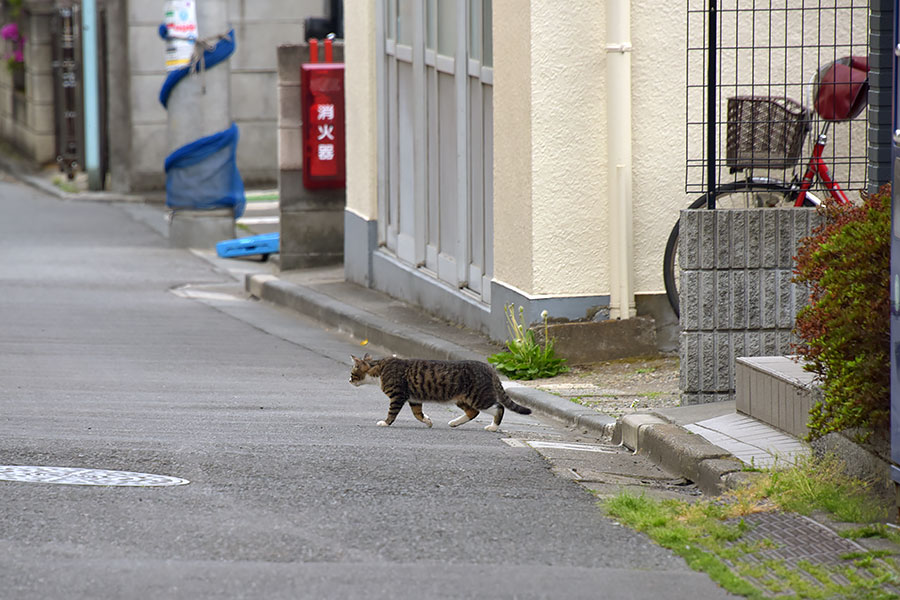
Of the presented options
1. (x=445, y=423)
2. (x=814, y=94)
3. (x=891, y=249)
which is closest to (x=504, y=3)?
(x=814, y=94)

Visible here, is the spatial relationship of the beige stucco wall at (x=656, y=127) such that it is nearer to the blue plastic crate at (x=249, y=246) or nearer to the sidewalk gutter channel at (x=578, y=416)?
the sidewalk gutter channel at (x=578, y=416)

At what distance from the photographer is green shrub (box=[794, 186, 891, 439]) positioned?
216 inches

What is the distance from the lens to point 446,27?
1157cm

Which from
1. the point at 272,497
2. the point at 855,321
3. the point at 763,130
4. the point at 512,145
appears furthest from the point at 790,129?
the point at 272,497

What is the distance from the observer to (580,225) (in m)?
9.54

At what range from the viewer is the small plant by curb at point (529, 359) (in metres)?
9.45

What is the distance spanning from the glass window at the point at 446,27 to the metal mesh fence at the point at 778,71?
7.87 ft

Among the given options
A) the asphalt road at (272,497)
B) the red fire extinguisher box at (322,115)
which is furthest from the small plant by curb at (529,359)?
the red fire extinguisher box at (322,115)

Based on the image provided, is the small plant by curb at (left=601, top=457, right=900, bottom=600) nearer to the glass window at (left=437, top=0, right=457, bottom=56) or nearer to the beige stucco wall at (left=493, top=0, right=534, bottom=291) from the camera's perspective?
the beige stucco wall at (left=493, top=0, right=534, bottom=291)

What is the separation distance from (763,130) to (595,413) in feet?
6.85

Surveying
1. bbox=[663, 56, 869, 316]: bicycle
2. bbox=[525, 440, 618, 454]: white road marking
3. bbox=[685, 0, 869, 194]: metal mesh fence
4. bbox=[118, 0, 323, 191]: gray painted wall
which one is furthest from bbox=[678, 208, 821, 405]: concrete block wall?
bbox=[118, 0, 323, 191]: gray painted wall

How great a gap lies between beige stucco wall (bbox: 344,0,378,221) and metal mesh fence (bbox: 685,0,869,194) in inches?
179

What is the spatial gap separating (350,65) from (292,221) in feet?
6.53

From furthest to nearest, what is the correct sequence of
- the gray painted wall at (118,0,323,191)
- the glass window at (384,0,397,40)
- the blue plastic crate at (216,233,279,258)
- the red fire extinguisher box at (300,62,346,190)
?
the gray painted wall at (118,0,323,191) < the blue plastic crate at (216,233,279,258) < the red fire extinguisher box at (300,62,346,190) < the glass window at (384,0,397,40)
